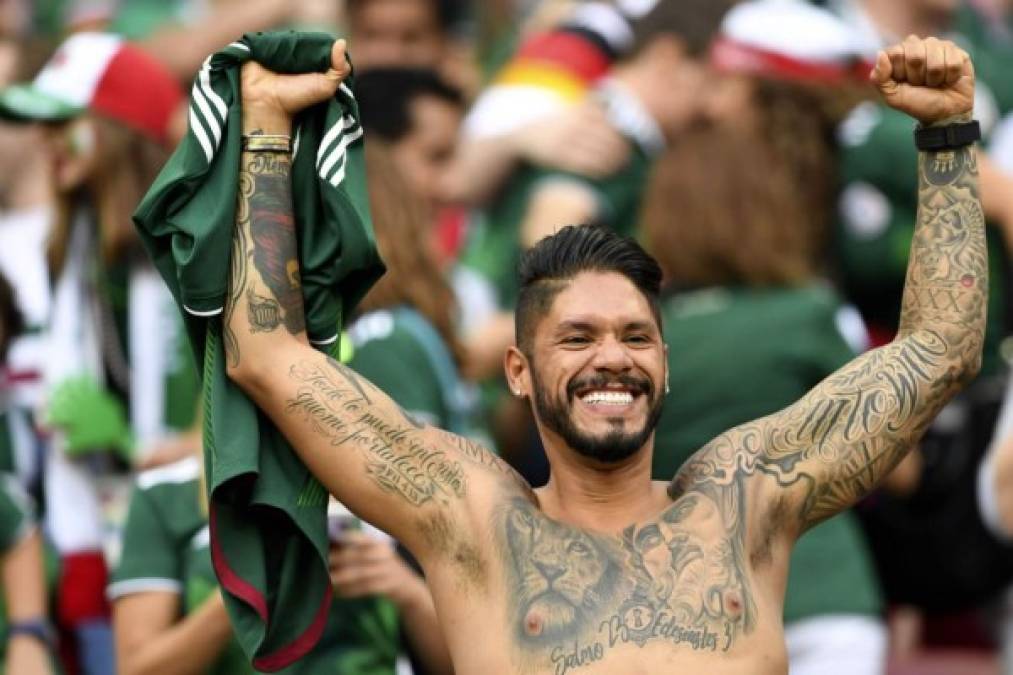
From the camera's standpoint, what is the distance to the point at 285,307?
4.38 m

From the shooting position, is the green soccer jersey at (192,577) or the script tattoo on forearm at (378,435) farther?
the green soccer jersey at (192,577)

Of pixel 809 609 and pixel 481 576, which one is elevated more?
pixel 481 576

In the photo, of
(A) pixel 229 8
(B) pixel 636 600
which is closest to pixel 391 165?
(B) pixel 636 600

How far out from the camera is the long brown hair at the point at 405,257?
5418 millimetres

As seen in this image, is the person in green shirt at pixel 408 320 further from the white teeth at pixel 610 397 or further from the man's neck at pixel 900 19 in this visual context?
the man's neck at pixel 900 19

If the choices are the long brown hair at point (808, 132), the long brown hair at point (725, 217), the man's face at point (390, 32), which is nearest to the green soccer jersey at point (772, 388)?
the long brown hair at point (725, 217)

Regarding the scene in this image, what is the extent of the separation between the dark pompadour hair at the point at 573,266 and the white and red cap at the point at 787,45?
1926 mm

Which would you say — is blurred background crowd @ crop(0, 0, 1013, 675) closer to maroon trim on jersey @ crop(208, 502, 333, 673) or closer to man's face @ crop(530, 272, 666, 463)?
maroon trim on jersey @ crop(208, 502, 333, 673)

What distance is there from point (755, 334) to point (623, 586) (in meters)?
1.50

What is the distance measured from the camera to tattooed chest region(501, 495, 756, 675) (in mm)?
4148

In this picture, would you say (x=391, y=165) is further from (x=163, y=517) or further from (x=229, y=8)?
(x=229, y=8)

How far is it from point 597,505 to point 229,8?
4104 mm

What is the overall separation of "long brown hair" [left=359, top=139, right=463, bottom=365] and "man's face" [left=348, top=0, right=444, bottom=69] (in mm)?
2160

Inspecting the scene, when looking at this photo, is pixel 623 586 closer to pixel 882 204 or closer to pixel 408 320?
pixel 408 320
